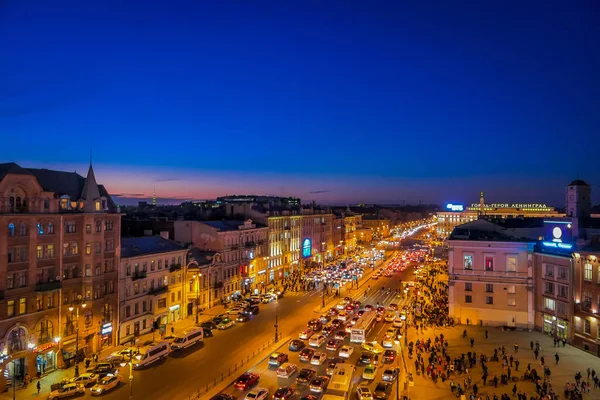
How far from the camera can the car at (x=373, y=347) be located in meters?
45.1

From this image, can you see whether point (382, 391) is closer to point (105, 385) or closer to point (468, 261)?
point (105, 385)

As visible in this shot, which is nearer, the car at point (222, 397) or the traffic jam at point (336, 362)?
the car at point (222, 397)

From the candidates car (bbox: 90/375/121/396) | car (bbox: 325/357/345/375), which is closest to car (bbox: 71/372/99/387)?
car (bbox: 90/375/121/396)

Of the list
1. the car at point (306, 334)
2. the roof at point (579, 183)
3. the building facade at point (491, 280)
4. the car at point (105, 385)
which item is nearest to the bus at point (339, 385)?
the car at point (306, 334)

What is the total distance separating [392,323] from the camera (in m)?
57.4

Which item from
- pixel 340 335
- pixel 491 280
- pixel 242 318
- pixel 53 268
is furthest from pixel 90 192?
pixel 491 280

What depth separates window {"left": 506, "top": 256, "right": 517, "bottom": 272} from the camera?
5653 centimetres

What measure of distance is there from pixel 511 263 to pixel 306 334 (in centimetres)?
2752

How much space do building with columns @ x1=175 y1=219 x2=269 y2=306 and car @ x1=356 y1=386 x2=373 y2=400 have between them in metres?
36.4

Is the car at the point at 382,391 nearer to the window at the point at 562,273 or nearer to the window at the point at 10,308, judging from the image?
the window at the point at 562,273

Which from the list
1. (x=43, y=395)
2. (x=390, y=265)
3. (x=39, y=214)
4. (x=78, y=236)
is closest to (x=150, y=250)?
(x=78, y=236)

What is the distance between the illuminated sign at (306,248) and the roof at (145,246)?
2064 inches

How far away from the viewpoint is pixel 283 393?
109 feet

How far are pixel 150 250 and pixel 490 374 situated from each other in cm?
3905
